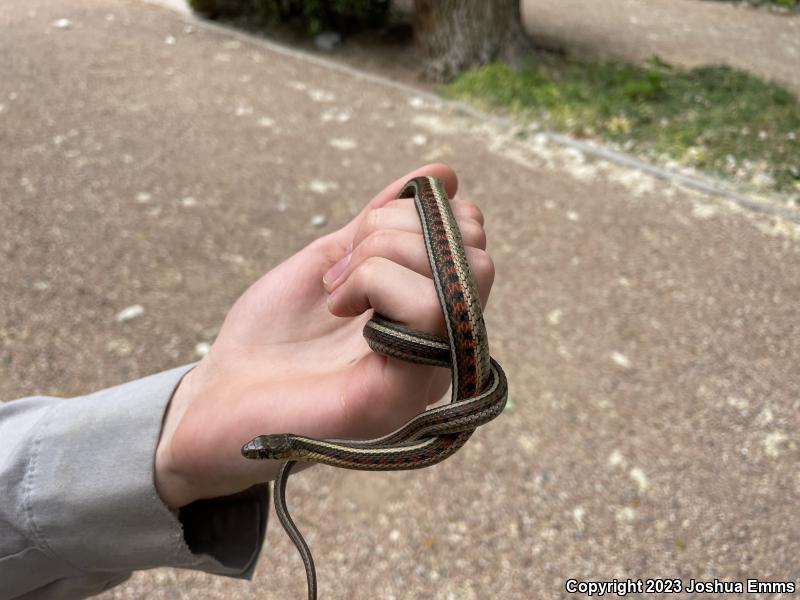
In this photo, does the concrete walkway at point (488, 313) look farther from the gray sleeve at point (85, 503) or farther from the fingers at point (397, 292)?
the fingers at point (397, 292)

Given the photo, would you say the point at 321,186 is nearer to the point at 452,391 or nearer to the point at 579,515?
the point at 579,515

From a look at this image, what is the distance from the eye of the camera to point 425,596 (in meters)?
2.90

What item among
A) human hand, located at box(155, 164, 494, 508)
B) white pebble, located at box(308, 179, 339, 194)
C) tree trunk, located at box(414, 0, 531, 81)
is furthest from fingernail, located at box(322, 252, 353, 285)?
tree trunk, located at box(414, 0, 531, 81)

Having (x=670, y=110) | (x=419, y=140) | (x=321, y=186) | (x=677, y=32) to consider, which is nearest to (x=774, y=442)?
(x=321, y=186)

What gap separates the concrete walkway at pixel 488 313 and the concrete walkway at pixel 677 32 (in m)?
3.78

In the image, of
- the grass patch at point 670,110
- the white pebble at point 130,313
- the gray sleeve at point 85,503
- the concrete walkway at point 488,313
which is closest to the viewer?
the gray sleeve at point 85,503

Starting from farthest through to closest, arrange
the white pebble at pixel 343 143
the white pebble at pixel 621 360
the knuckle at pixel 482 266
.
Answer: the white pebble at pixel 343 143
the white pebble at pixel 621 360
the knuckle at pixel 482 266

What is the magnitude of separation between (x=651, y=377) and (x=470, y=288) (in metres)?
2.67

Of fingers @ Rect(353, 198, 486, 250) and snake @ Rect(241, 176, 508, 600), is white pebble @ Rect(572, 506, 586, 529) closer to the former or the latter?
snake @ Rect(241, 176, 508, 600)

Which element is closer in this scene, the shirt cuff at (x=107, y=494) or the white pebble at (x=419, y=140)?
the shirt cuff at (x=107, y=494)

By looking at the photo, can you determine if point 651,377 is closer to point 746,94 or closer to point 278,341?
point 278,341

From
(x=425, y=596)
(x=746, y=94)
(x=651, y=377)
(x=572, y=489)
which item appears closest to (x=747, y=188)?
(x=746, y=94)

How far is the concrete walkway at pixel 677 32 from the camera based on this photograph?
888cm

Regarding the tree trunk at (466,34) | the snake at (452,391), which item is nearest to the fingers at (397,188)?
the snake at (452,391)
